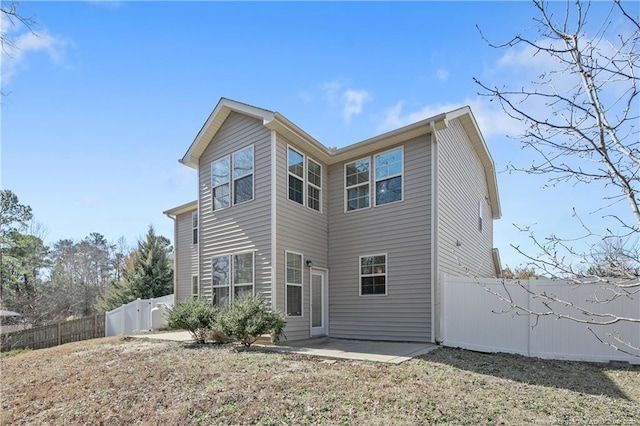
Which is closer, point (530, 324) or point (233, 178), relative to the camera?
point (530, 324)

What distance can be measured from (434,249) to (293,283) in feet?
12.5

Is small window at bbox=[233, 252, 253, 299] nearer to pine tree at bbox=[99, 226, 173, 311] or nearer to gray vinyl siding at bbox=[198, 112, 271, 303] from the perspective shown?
gray vinyl siding at bbox=[198, 112, 271, 303]

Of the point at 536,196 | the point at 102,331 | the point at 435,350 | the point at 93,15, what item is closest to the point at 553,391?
the point at 435,350

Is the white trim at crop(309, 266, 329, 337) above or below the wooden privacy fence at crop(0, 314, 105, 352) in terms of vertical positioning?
above

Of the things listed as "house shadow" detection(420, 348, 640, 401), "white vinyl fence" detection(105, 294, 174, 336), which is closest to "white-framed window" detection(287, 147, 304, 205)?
"house shadow" detection(420, 348, 640, 401)

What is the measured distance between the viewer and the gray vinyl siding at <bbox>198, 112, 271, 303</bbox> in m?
9.86

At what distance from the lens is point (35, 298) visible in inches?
768

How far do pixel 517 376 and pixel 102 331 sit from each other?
1565 centimetres

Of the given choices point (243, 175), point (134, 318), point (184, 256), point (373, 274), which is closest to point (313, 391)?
point (373, 274)

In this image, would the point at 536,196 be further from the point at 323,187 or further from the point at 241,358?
the point at 323,187

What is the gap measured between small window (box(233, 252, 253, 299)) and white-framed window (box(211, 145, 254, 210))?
1.62m

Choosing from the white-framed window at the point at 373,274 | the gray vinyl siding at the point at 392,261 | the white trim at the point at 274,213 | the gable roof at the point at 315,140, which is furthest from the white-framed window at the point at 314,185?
the white-framed window at the point at 373,274

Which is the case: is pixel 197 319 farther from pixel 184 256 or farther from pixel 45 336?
pixel 45 336

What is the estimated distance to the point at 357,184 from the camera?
36.7ft
